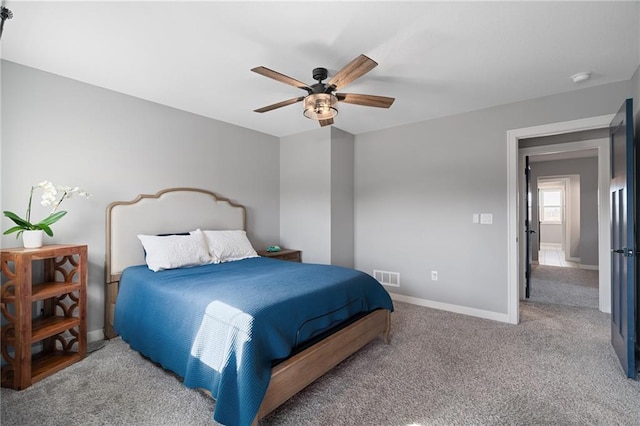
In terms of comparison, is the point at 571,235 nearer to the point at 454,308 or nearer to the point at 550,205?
the point at 550,205

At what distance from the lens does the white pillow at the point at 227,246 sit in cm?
321

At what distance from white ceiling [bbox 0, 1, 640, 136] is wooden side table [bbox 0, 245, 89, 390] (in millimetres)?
1543

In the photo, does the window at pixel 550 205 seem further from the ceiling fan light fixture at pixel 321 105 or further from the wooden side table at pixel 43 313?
the wooden side table at pixel 43 313

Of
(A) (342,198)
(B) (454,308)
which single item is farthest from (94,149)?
(B) (454,308)

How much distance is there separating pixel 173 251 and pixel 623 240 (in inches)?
151

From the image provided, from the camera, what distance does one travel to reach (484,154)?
11.4 ft

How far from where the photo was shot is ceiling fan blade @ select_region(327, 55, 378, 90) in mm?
1825

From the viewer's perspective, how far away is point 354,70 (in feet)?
6.40

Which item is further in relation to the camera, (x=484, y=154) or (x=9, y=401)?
(x=484, y=154)

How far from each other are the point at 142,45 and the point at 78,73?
93 cm

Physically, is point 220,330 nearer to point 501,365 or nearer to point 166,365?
point 166,365

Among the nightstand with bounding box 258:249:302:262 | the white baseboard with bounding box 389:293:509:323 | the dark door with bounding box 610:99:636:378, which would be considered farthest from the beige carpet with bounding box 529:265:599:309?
the nightstand with bounding box 258:249:302:262

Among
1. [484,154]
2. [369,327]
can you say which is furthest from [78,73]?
[484,154]

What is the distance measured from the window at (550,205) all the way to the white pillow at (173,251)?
33.8ft
